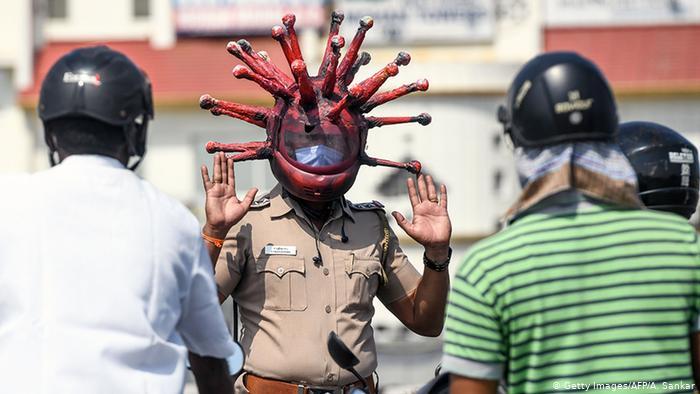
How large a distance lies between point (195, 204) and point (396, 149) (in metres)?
3.43

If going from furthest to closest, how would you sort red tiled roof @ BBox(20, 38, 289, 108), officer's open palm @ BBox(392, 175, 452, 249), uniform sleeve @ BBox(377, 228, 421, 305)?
red tiled roof @ BBox(20, 38, 289, 108) → uniform sleeve @ BBox(377, 228, 421, 305) → officer's open palm @ BBox(392, 175, 452, 249)

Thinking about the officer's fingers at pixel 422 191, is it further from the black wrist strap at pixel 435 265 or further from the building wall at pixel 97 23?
the building wall at pixel 97 23

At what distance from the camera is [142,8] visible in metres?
20.1

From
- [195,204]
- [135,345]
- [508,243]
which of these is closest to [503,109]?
[508,243]

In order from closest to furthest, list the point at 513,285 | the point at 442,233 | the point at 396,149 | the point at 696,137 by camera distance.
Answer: the point at 513,285 < the point at 442,233 < the point at 396,149 < the point at 696,137

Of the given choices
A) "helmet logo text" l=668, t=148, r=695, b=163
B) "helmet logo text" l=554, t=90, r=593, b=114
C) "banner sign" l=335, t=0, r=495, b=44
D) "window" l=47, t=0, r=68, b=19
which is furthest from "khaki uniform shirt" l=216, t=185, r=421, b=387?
"window" l=47, t=0, r=68, b=19

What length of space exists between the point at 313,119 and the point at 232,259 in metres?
0.61

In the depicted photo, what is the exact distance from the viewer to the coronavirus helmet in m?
4.52

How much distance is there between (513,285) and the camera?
2.88 m

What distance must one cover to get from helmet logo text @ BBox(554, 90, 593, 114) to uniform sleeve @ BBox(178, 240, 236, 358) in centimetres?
101

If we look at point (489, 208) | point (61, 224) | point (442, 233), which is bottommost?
point (489, 208)

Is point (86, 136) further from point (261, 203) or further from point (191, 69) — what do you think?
point (191, 69)

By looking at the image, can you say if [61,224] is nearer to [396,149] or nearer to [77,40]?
[396,149]

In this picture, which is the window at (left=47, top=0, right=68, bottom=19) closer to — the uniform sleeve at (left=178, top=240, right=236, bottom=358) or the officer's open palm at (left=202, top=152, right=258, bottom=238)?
the officer's open palm at (left=202, top=152, right=258, bottom=238)
